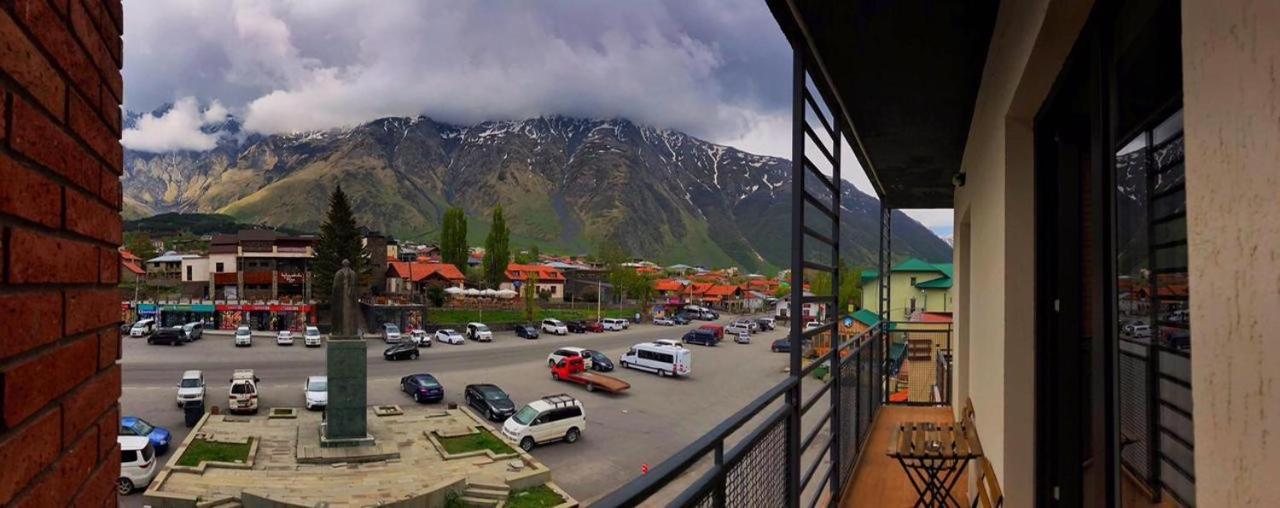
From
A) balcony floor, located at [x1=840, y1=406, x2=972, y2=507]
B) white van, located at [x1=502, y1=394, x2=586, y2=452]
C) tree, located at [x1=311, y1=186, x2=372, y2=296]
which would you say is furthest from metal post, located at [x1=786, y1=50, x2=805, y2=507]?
tree, located at [x1=311, y1=186, x2=372, y2=296]

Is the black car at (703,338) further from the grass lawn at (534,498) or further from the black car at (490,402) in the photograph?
the grass lawn at (534,498)

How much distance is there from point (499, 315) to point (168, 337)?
20.1m

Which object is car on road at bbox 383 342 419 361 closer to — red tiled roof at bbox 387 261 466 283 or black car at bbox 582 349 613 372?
black car at bbox 582 349 613 372

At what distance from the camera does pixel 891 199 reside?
32.1ft

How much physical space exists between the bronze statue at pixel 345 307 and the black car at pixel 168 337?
25220 mm

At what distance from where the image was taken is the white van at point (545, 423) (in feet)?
62.8

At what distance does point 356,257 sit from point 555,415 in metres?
30.2

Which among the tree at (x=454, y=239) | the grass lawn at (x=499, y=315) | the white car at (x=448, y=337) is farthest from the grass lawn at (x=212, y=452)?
the tree at (x=454, y=239)

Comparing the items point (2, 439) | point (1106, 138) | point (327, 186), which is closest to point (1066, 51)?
point (1106, 138)

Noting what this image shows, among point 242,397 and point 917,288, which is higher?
point 917,288

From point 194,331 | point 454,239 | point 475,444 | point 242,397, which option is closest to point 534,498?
point 475,444

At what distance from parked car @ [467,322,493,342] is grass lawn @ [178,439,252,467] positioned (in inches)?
1047

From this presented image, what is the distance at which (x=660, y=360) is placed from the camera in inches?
1314

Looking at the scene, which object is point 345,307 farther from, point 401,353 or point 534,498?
point 401,353
